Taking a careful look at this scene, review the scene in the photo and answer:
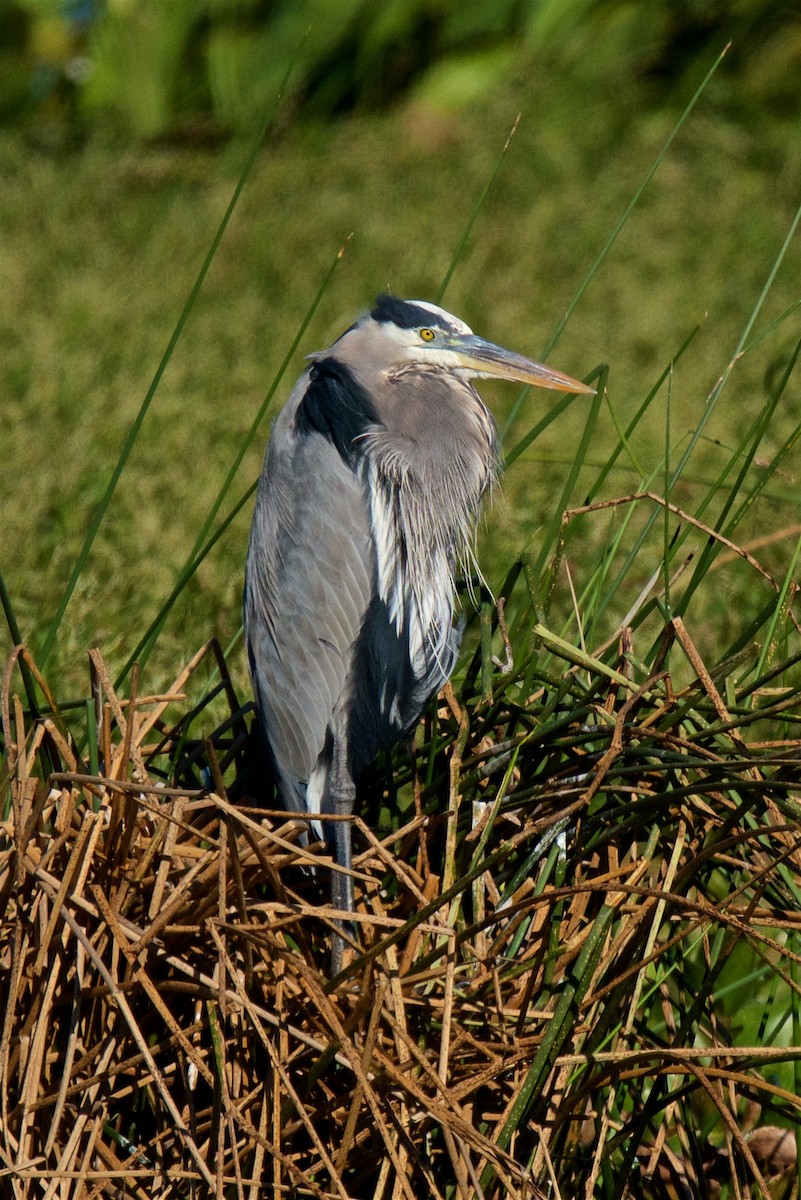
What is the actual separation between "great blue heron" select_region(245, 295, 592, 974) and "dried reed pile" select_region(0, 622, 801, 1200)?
413 mm

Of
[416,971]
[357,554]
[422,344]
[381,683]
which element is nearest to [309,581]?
[357,554]

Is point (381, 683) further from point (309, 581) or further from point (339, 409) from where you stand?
point (339, 409)

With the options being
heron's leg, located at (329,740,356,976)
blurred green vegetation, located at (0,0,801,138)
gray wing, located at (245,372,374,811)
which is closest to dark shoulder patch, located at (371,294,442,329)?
gray wing, located at (245,372,374,811)

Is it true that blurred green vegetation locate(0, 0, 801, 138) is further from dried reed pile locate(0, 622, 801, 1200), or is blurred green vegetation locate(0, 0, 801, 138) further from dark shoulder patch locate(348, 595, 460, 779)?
dried reed pile locate(0, 622, 801, 1200)

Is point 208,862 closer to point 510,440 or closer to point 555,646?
point 555,646

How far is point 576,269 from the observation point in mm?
5055

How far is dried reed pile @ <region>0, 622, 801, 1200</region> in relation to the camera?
1465 millimetres

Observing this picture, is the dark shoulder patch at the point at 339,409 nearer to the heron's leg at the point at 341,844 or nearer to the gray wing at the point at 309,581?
the gray wing at the point at 309,581

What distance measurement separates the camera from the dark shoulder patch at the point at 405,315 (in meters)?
2.18

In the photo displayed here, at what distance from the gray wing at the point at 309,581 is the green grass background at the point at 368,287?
82 centimetres

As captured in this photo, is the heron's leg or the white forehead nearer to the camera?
the heron's leg

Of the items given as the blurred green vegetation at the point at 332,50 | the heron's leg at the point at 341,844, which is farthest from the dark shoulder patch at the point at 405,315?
the blurred green vegetation at the point at 332,50

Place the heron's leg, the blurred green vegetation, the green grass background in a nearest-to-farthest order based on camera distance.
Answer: the heron's leg → the green grass background → the blurred green vegetation

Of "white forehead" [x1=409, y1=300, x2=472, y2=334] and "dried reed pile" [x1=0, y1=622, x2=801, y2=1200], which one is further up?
"white forehead" [x1=409, y1=300, x2=472, y2=334]
